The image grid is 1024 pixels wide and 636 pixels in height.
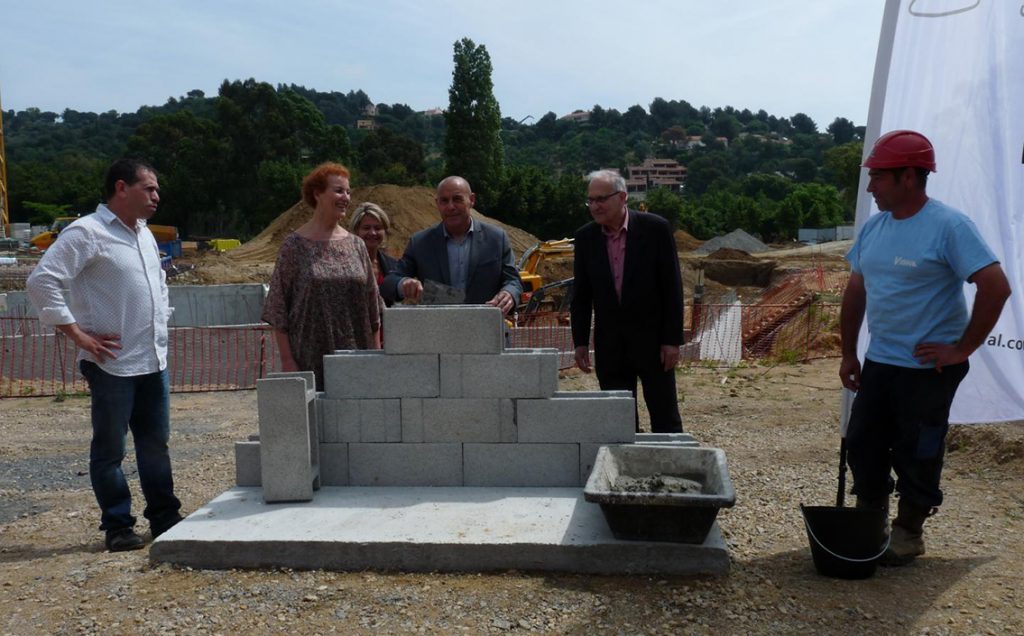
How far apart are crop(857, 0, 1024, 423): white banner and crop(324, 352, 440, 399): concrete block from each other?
2483 mm

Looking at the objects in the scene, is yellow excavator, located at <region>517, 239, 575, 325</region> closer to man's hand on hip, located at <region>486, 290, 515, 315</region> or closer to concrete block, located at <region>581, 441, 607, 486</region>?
man's hand on hip, located at <region>486, 290, 515, 315</region>

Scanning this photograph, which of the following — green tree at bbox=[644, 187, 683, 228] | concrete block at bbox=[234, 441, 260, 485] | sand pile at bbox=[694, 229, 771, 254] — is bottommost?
concrete block at bbox=[234, 441, 260, 485]

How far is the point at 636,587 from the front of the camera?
13.0ft

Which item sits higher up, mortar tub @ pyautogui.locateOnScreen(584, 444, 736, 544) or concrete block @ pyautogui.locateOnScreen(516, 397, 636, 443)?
concrete block @ pyautogui.locateOnScreen(516, 397, 636, 443)

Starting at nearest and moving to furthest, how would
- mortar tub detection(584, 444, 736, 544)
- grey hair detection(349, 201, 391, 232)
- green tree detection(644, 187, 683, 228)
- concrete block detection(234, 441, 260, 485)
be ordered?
mortar tub detection(584, 444, 736, 544) → concrete block detection(234, 441, 260, 485) → grey hair detection(349, 201, 391, 232) → green tree detection(644, 187, 683, 228)

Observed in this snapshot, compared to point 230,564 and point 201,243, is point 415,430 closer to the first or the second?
point 230,564

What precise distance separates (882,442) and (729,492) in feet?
2.61

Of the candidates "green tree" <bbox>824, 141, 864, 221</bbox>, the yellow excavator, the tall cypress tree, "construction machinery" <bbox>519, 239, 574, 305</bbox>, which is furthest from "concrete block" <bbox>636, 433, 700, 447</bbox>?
"green tree" <bbox>824, 141, 864, 221</bbox>

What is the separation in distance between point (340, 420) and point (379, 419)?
23 centimetres

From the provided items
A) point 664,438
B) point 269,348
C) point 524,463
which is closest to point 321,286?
point 524,463

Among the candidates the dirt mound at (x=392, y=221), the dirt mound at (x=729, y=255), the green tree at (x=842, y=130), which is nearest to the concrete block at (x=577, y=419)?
the dirt mound at (x=392, y=221)

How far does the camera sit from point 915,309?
3.86 meters

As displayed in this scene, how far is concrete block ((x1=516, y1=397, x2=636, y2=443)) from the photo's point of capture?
4863 millimetres

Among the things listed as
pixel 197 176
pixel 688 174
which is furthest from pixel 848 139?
pixel 197 176
